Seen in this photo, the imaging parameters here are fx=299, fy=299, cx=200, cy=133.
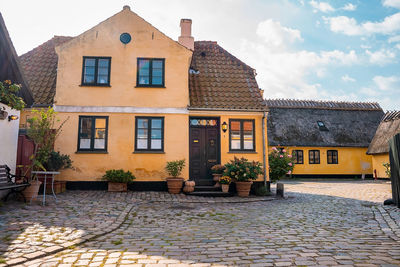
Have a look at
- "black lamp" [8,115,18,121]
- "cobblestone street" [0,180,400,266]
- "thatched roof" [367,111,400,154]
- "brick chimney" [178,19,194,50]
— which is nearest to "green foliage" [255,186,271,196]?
"cobblestone street" [0,180,400,266]

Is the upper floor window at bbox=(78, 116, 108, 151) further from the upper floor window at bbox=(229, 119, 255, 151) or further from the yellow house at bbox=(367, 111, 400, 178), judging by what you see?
the yellow house at bbox=(367, 111, 400, 178)

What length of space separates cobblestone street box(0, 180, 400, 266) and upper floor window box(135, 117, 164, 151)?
12.0ft

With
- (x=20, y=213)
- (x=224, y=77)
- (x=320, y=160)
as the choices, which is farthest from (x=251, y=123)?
(x=320, y=160)

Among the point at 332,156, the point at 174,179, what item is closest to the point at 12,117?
the point at 174,179

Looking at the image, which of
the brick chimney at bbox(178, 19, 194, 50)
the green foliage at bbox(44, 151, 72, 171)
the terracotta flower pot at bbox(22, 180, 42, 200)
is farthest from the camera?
the brick chimney at bbox(178, 19, 194, 50)

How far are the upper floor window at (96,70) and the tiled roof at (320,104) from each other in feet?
67.7

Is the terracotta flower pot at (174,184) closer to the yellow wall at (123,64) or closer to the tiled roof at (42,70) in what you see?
the yellow wall at (123,64)

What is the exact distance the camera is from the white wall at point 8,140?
8883 mm

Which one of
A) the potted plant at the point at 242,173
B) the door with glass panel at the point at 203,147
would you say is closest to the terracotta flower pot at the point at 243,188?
the potted plant at the point at 242,173

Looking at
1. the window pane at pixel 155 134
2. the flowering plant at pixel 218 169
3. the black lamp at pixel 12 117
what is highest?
the black lamp at pixel 12 117

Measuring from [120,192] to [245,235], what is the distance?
286 inches

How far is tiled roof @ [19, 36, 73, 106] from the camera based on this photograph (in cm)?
1279

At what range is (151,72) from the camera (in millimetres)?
13172

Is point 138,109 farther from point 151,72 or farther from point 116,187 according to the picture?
point 116,187
